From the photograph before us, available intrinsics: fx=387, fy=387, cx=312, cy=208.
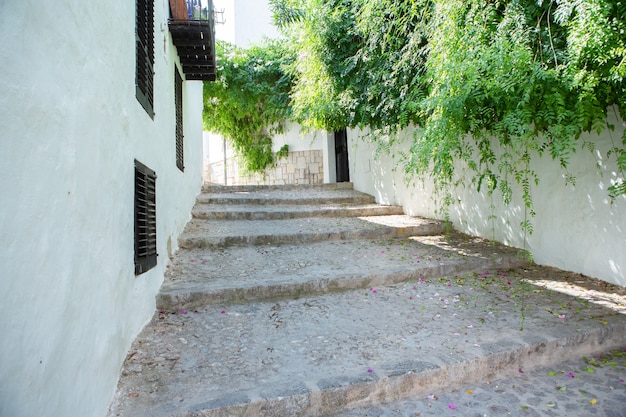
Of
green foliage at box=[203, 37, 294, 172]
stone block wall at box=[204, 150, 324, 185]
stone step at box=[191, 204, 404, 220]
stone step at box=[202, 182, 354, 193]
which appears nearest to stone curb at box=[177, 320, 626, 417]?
stone step at box=[191, 204, 404, 220]

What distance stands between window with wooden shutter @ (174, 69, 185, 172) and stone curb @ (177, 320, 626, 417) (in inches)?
142

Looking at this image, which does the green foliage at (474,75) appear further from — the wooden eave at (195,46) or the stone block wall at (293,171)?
the stone block wall at (293,171)

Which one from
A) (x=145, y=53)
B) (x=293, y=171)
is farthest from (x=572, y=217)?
(x=293, y=171)

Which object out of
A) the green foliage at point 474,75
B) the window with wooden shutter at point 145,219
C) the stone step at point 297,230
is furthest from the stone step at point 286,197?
the window with wooden shutter at point 145,219

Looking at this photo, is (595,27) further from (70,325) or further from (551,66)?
(70,325)

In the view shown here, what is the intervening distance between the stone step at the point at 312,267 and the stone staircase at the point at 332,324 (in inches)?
0.5

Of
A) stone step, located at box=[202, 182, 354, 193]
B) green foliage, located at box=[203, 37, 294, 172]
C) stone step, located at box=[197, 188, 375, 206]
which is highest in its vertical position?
green foliage, located at box=[203, 37, 294, 172]

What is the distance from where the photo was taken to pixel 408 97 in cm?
489

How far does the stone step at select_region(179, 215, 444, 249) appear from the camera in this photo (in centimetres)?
491

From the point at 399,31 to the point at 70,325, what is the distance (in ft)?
16.6

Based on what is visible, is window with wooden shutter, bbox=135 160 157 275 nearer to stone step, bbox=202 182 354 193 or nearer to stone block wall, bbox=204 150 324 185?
stone step, bbox=202 182 354 193

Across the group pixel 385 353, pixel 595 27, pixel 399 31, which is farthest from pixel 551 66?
pixel 385 353

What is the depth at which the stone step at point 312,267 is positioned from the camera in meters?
3.39

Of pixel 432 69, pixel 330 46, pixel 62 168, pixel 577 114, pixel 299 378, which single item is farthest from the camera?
pixel 330 46
